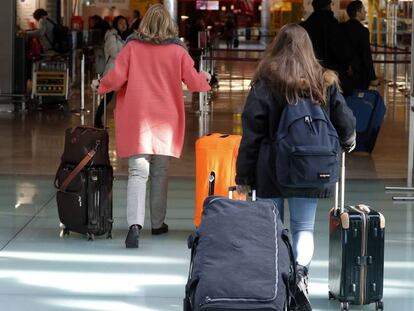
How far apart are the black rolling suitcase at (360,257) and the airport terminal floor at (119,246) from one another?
8.5 inches

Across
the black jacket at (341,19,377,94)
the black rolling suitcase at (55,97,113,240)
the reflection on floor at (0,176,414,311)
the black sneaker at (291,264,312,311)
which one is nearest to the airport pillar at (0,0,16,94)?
the black jacket at (341,19,377,94)

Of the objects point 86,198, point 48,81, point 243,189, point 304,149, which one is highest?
point 304,149

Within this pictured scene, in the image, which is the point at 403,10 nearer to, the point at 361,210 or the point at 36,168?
the point at 36,168

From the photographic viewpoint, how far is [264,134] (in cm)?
563

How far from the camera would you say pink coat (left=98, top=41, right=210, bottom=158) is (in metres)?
A: 7.73

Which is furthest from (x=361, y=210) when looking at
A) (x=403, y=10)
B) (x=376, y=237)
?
(x=403, y=10)

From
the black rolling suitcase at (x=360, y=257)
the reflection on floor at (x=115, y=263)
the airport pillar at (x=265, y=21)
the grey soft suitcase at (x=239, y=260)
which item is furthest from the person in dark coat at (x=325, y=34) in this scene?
the airport pillar at (x=265, y=21)

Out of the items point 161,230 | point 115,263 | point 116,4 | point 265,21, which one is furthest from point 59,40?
point 265,21

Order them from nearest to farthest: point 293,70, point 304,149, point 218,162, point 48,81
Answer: point 304,149 < point 293,70 < point 218,162 < point 48,81

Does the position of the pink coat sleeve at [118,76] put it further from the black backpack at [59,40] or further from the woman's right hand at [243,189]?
the black backpack at [59,40]

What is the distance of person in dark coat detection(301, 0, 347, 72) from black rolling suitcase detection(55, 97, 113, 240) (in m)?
5.14

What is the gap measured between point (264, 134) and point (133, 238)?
2.45 m

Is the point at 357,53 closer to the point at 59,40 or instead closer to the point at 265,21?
the point at 59,40

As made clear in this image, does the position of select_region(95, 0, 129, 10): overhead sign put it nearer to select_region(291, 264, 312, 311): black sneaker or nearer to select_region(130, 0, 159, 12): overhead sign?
select_region(130, 0, 159, 12): overhead sign
